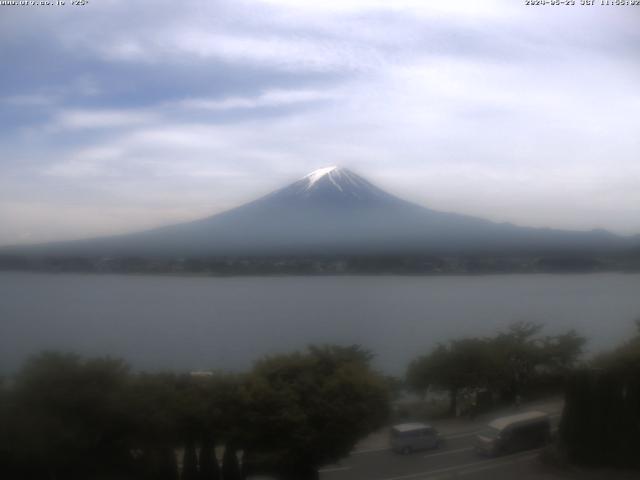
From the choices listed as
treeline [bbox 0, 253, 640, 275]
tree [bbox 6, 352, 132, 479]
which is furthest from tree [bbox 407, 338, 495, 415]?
tree [bbox 6, 352, 132, 479]

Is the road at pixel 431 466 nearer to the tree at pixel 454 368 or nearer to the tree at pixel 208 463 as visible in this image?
the tree at pixel 454 368

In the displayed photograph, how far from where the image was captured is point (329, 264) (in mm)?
6105

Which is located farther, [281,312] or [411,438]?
[281,312]

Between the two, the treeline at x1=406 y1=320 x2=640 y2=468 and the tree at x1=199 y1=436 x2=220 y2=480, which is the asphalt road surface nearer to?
the treeline at x1=406 y1=320 x2=640 y2=468

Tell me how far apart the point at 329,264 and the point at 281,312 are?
65 centimetres

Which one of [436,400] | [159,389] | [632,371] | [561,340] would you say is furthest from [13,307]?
[632,371]

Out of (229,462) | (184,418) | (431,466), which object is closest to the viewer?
(184,418)

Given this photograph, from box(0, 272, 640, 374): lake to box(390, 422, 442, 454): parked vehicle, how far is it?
0.50m

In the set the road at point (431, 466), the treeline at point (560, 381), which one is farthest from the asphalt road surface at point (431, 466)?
the treeline at point (560, 381)

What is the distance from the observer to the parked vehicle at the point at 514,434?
5.61 meters

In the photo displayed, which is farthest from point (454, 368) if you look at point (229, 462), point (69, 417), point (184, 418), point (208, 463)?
point (69, 417)

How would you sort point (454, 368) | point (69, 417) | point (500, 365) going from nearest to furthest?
1. point (69, 417)
2. point (454, 368)
3. point (500, 365)

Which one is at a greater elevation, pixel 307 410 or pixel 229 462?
pixel 307 410

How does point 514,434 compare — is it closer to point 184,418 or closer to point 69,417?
point 184,418
